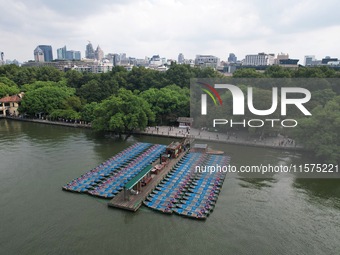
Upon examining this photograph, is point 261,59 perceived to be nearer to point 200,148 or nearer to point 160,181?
point 200,148

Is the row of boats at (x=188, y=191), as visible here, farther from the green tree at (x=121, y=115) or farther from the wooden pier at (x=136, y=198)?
the green tree at (x=121, y=115)

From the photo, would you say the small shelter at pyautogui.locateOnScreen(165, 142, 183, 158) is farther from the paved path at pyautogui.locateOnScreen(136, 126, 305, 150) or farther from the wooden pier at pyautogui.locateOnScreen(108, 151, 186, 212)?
the paved path at pyautogui.locateOnScreen(136, 126, 305, 150)

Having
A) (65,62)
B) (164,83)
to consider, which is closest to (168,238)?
(164,83)

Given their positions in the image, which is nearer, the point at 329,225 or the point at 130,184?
the point at 329,225

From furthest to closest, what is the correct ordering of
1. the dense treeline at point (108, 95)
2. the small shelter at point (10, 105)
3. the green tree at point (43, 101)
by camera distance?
the small shelter at point (10, 105) → the green tree at point (43, 101) → the dense treeline at point (108, 95)

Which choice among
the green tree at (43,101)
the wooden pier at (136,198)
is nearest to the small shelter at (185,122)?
the wooden pier at (136,198)

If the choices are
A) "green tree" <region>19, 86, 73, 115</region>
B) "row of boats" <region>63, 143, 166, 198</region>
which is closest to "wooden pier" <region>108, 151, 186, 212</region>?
"row of boats" <region>63, 143, 166, 198</region>

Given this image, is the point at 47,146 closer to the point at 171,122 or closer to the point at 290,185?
the point at 171,122
